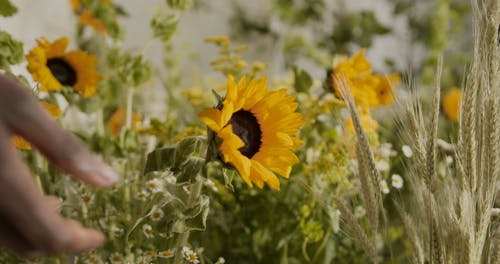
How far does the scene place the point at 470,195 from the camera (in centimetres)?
43

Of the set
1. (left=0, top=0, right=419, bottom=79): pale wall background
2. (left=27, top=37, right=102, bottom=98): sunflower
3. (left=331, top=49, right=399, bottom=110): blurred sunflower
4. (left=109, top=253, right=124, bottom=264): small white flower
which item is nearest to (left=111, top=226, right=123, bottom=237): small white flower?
(left=109, top=253, right=124, bottom=264): small white flower

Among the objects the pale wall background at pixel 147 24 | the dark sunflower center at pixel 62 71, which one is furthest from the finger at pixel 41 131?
the pale wall background at pixel 147 24

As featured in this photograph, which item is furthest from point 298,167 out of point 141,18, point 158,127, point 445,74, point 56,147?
point 445,74

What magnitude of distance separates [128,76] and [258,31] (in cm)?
97

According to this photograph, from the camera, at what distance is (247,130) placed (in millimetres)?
474

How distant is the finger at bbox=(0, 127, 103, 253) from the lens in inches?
9.5

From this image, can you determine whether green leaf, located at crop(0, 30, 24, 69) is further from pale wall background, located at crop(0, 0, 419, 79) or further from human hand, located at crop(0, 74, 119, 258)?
pale wall background, located at crop(0, 0, 419, 79)

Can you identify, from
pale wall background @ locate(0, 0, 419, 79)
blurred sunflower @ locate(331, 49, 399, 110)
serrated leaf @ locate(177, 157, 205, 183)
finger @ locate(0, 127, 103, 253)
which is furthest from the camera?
pale wall background @ locate(0, 0, 419, 79)

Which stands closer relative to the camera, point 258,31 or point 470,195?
point 470,195

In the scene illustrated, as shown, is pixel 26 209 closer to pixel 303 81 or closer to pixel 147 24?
pixel 303 81

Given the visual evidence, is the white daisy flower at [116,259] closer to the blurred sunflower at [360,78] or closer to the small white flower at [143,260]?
the small white flower at [143,260]

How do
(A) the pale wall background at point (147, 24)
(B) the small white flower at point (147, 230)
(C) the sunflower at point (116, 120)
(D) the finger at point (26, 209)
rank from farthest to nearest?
(A) the pale wall background at point (147, 24) < (C) the sunflower at point (116, 120) < (B) the small white flower at point (147, 230) < (D) the finger at point (26, 209)

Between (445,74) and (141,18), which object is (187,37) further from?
(445,74)

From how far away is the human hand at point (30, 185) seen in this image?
243mm
